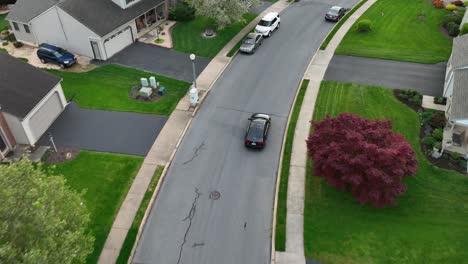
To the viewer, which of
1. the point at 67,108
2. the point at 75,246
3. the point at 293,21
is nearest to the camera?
the point at 75,246

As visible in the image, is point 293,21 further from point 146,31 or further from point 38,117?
point 38,117

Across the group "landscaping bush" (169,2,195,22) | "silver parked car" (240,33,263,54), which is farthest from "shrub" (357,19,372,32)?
"landscaping bush" (169,2,195,22)

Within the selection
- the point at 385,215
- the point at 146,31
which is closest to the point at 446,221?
the point at 385,215

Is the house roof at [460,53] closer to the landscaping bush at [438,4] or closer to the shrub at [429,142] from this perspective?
the shrub at [429,142]

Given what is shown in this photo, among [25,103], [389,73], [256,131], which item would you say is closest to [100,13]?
[25,103]

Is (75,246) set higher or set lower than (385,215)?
higher

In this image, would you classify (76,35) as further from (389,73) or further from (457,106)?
(457,106)

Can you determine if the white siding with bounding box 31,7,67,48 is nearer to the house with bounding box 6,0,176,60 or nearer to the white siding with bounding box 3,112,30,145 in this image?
the house with bounding box 6,0,176,60

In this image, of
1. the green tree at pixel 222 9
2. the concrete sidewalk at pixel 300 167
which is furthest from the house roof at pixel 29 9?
the concrete sidewalk at pixel 300 167
